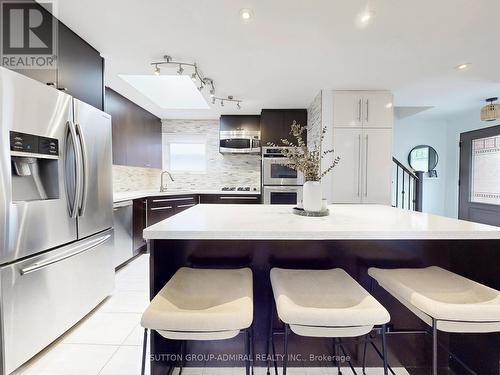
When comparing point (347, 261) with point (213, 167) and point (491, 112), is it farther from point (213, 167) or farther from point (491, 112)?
point (213, 167)

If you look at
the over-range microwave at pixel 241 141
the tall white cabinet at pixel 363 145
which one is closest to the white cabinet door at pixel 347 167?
the tall white cabinet at pixel 363 145

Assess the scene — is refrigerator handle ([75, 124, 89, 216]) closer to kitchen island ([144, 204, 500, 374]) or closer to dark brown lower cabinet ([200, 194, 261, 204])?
kitchen island ([144, 204, 500, 374])

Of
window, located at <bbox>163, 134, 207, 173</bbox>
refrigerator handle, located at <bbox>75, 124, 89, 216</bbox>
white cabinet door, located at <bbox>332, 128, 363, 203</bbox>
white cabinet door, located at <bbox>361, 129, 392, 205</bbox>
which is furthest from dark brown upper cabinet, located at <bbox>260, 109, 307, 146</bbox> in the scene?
refrigerator handle, located at <bbox>75, 124, 89, 216</bbox>

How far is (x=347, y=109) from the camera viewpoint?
3.43 metres

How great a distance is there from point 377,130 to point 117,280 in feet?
12.2

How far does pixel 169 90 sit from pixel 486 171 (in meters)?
5.51

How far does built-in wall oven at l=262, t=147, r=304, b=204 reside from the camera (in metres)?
4.24

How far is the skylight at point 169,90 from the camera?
3309 mm

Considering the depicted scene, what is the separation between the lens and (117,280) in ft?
9.20

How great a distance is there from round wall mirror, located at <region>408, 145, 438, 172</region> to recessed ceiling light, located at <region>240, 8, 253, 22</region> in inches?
187

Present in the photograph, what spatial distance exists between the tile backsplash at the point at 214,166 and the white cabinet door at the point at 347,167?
1.90m

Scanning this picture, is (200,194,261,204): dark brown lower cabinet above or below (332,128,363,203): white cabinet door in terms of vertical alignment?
below

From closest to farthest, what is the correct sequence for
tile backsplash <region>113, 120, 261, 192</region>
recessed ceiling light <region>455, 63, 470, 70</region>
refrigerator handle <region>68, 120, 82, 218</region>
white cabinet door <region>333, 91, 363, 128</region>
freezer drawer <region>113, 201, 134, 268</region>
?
refrigerator handle <region>68, 120, 82, 218</region> → recessed ceiling light <region>455, 63, 470, 70</region> → freezer drawer <region>113, 201, 134, 268</region> → white cabinet door <region>333, 91, 363, 128</region> → tile backsplash <region>113, 120, 261, 192</region>

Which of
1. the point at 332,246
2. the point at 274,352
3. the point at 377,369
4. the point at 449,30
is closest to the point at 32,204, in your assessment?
the point at 274,352
